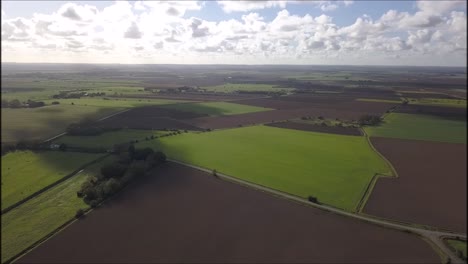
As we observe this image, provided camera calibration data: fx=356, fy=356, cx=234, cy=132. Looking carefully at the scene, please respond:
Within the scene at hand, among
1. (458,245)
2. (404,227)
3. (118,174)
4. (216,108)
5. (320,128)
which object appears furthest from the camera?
(216,108)

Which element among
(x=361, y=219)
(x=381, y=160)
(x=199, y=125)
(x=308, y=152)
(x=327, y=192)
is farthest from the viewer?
(x=199, y=125)

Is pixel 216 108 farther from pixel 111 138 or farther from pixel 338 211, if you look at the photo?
pixel 338 211

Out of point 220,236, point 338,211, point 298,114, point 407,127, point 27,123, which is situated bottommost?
point 220,236

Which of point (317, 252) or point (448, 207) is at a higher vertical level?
point (448, 207)

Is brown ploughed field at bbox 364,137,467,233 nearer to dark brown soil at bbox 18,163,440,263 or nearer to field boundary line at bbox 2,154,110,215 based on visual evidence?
dark brown soil at bbox 18,163,440,263

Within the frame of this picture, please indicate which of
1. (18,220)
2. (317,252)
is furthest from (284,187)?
(18,220)

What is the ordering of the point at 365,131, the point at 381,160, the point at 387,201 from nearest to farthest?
the point at 387,201 < the point at 381,160 < the point at 365,131

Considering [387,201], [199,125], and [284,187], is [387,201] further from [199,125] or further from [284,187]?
[199,125]

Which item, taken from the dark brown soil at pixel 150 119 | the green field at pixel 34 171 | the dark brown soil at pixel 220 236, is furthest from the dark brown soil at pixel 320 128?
the green field at pixel 34 171

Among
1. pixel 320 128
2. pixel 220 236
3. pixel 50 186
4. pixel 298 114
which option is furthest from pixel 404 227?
pixel 298 114
